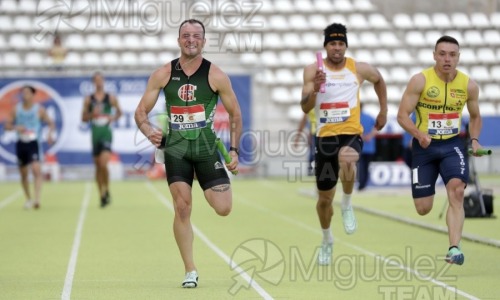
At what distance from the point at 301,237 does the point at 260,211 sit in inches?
205

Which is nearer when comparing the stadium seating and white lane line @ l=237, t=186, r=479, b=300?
white lane line @ l=237, t=186, r=479, b=300

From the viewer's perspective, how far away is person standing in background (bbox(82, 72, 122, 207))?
2106cm

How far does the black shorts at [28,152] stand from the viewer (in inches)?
826

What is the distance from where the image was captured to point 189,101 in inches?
388

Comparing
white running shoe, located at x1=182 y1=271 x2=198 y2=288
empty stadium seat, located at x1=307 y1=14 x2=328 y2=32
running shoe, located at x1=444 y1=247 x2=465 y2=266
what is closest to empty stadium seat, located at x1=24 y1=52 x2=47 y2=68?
empty stadium seat, located at x1=307 y1=14 x2=328 y2=32

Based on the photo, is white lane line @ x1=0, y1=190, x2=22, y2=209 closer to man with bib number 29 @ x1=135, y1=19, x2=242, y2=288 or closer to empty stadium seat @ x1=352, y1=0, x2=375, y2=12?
man with bib number 29 @ x1=135, y1=19, x2=242, y2=288

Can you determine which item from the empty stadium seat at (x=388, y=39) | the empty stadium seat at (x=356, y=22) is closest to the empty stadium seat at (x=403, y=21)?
the empty stadium seat at (x=388, y=39)

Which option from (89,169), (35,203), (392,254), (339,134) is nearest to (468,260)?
(392,254)

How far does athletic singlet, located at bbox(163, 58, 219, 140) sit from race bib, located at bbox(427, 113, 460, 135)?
7.51 ft

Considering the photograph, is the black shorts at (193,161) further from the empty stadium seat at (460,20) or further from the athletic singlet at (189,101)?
the empty stadium seat at (460,20)

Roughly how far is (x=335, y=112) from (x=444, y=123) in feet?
4.29

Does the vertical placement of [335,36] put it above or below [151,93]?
above

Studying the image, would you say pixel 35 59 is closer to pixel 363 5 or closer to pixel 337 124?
pixel 363 5

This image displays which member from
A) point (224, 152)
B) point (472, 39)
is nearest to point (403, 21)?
point (472, 39)
